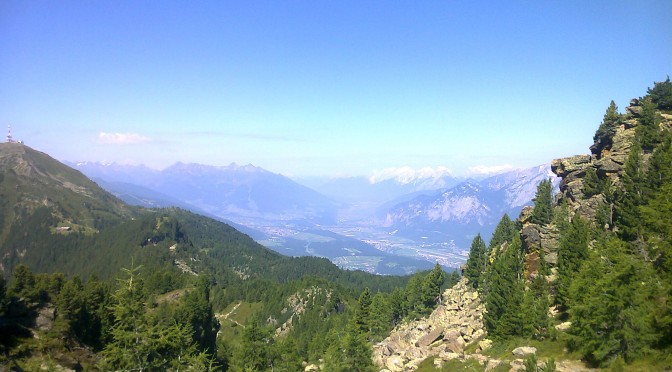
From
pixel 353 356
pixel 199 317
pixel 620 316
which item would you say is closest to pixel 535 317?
pixel 620 316

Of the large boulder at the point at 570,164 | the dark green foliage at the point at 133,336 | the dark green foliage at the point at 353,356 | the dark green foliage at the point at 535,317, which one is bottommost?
the dark green foliage at the point at 353,356

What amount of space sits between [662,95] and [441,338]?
65.4 meters

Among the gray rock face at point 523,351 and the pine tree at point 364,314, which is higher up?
the gray rock face at point 523,351

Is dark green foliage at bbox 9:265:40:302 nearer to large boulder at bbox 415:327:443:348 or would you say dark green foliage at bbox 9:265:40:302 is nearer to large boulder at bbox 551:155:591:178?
large boulder at bbox 415:327:443:348

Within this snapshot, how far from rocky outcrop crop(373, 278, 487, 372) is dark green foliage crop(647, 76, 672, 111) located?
173ft

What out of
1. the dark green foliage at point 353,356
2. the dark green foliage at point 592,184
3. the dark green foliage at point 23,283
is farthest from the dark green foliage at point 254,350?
the dark green foliage at point 592,184

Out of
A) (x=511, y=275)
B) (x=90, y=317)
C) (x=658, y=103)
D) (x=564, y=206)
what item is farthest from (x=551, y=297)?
(x=90, y=317)

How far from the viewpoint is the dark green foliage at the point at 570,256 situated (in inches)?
1886

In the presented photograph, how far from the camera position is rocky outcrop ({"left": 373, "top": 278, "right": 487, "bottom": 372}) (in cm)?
5231

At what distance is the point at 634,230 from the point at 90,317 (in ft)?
282

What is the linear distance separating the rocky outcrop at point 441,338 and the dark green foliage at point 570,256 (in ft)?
41.5

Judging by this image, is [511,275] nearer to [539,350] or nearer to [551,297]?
[551,297]

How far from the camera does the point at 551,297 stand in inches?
2132

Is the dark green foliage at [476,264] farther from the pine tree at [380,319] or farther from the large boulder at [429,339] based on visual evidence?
the large boulder at [429,339]
